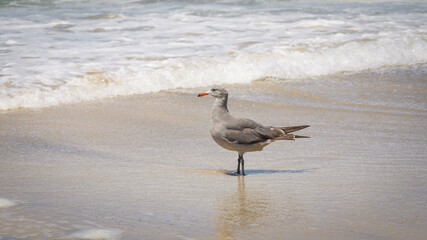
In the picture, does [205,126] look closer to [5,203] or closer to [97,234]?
[5,203]

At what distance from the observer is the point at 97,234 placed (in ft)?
10.4

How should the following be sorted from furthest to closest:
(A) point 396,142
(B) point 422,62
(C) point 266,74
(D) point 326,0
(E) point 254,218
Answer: (D) point 326,0, (B) point 422,62, (C) point 266,74, (A) point 396,142, (E) point 254,218

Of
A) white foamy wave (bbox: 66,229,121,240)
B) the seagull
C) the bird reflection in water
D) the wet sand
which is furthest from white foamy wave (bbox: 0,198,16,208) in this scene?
the seagull

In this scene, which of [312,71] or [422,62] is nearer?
[312,71]

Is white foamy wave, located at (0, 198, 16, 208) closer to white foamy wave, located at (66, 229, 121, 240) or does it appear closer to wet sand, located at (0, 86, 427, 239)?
wet sand, located at (0, 86, 427, 239)

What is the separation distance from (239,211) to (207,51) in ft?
20.5

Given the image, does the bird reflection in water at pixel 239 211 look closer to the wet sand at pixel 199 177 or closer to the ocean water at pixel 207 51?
the wet sand at pixel 199 177

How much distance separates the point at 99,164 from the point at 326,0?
13.2 meters

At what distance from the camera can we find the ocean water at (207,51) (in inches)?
299

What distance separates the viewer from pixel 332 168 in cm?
462

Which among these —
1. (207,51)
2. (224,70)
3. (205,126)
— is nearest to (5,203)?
(205,126)

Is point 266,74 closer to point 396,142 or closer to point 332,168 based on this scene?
point 396,142

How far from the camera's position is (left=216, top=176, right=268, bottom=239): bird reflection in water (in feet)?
10.8

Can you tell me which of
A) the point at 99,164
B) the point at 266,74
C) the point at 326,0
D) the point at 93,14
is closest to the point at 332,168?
the point at 99,164
